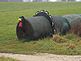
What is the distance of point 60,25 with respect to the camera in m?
17.7

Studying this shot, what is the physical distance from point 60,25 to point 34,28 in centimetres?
190

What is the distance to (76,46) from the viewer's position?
49.2 feet

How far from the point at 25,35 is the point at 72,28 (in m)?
2.63

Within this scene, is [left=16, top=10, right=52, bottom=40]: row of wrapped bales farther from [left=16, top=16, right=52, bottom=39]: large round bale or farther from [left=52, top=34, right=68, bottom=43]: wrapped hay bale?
[left=52, top=34, right=68, bottom=43]: wrapped hay bale

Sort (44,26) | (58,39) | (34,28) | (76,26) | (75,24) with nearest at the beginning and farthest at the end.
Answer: (58,39) < (34,28) < (44,26) < (76,26) < (75,24)

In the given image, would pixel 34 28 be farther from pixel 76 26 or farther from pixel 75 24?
pixel 75 24

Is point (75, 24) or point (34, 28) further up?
point (34, 28)

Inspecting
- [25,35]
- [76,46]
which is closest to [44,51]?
[76,46]

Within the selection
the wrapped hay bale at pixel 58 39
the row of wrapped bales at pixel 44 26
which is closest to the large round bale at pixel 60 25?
the row of wrapped bales at pixel 44 26

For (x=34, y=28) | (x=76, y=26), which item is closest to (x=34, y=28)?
(x=34, y=28)

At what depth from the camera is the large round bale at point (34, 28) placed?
16.5m

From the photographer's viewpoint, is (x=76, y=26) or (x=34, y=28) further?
(x=76, y=26)

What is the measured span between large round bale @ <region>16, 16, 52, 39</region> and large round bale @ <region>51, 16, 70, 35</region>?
1.18 ft

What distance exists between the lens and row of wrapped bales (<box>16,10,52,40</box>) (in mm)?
16531
